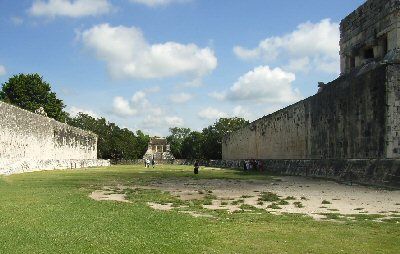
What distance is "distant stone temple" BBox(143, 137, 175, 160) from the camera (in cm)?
8381

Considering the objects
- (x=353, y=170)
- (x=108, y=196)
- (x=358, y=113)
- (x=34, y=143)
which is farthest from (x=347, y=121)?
(x=34, y=143)

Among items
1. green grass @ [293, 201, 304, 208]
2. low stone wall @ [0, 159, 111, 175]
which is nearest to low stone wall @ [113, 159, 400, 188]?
green grass @ [293, 201, 304, 208]

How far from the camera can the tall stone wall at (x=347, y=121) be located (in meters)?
13.9

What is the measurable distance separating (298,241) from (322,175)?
13.3 meters

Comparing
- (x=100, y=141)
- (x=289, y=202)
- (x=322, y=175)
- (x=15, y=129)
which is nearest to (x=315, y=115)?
(x=322, y=175)

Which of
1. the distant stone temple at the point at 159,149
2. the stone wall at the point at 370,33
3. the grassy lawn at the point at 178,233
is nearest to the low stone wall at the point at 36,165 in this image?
the grassy lawn at the point at 178,233

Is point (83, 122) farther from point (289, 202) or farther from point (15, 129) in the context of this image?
point (289, 202)

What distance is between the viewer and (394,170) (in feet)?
38.8

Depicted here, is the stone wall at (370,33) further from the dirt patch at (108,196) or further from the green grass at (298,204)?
the dirt patch at (108,196)

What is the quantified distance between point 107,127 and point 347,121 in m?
54.9

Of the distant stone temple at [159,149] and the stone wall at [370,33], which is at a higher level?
the stone wall at [370,33]

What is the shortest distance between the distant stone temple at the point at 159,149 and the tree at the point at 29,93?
32325 millimetres

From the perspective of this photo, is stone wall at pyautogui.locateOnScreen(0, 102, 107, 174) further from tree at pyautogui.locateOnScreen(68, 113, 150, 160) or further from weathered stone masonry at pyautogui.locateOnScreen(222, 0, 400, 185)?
tree at pyautogui.locateOnScreen(68, 113, 150, 160)

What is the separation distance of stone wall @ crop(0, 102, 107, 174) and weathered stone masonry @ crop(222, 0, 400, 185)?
14434 millimetres
